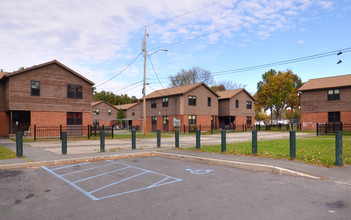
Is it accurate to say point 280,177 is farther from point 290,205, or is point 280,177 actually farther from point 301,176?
point 290,205

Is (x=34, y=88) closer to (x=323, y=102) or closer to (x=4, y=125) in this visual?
(x=4, y=125)

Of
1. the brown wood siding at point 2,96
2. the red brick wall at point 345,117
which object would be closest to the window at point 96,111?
the brown wood siding at point 2,96

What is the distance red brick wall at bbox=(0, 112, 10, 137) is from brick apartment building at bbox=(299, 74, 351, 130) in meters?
39.5

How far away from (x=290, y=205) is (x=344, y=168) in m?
4.35

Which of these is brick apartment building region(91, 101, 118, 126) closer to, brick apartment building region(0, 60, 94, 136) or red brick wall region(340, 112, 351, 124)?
brick apartment building region(0, 60, 94, 136)

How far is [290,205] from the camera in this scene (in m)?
4.95

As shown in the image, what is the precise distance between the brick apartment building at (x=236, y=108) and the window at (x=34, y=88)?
30.3 metres

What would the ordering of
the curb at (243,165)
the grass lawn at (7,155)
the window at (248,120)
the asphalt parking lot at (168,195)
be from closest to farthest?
the asphalt parking lot at (168,195) < the curb at (243,165) < the grass lawn at (7,155) < the window at (248,120)

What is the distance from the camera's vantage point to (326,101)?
3675cm

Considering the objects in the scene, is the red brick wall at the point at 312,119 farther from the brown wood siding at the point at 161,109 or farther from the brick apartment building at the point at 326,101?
the brown wood siding at the point at 161,109

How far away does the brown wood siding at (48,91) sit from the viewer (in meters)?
25.7

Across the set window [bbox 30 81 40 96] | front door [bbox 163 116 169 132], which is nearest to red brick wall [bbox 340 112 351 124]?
front door [bbox 163 116 169 132]

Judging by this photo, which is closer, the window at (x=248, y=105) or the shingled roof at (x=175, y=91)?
the shingled roof at (x=175, y=91)

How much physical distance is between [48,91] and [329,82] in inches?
1469
